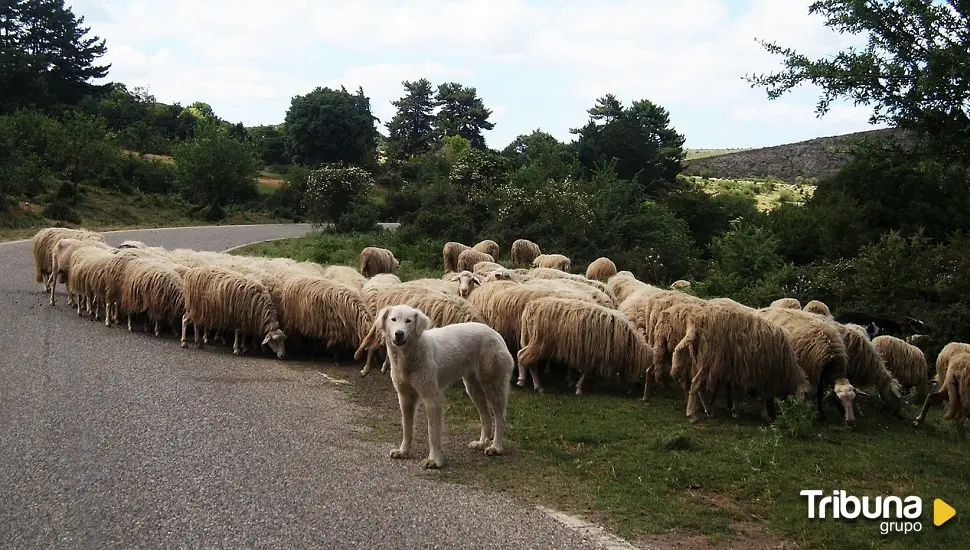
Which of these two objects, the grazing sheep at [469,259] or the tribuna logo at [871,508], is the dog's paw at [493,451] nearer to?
the tribuna logo at [871,508]

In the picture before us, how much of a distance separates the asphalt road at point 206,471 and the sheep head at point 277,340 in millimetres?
1193

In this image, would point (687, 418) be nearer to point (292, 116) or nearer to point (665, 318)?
point (665, 318)

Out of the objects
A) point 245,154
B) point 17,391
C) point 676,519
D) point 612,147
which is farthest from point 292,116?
point 676,519

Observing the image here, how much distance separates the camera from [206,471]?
677 cm

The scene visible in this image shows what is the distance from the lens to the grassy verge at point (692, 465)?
598 centimetres

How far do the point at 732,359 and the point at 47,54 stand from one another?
2747 inches

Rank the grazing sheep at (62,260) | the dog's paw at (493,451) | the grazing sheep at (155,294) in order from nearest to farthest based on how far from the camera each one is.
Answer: the dog's paw at (493,451) → the grazing sheep at (155,294) → the grazing sheep at (62,260)

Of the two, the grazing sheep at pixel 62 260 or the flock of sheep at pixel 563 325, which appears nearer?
the flock of sheep at pixel 563 325

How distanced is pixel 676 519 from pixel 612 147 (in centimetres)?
4321

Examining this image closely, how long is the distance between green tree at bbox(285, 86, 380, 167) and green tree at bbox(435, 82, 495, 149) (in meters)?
16.4

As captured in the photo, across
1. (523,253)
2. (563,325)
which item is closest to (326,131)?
(523,253)

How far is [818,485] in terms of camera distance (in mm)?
6949

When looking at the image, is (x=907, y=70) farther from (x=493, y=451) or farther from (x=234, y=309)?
(x=234, y=309)

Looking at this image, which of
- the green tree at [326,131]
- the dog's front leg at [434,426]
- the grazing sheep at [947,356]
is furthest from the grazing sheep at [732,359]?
the green tree at [326,131]
